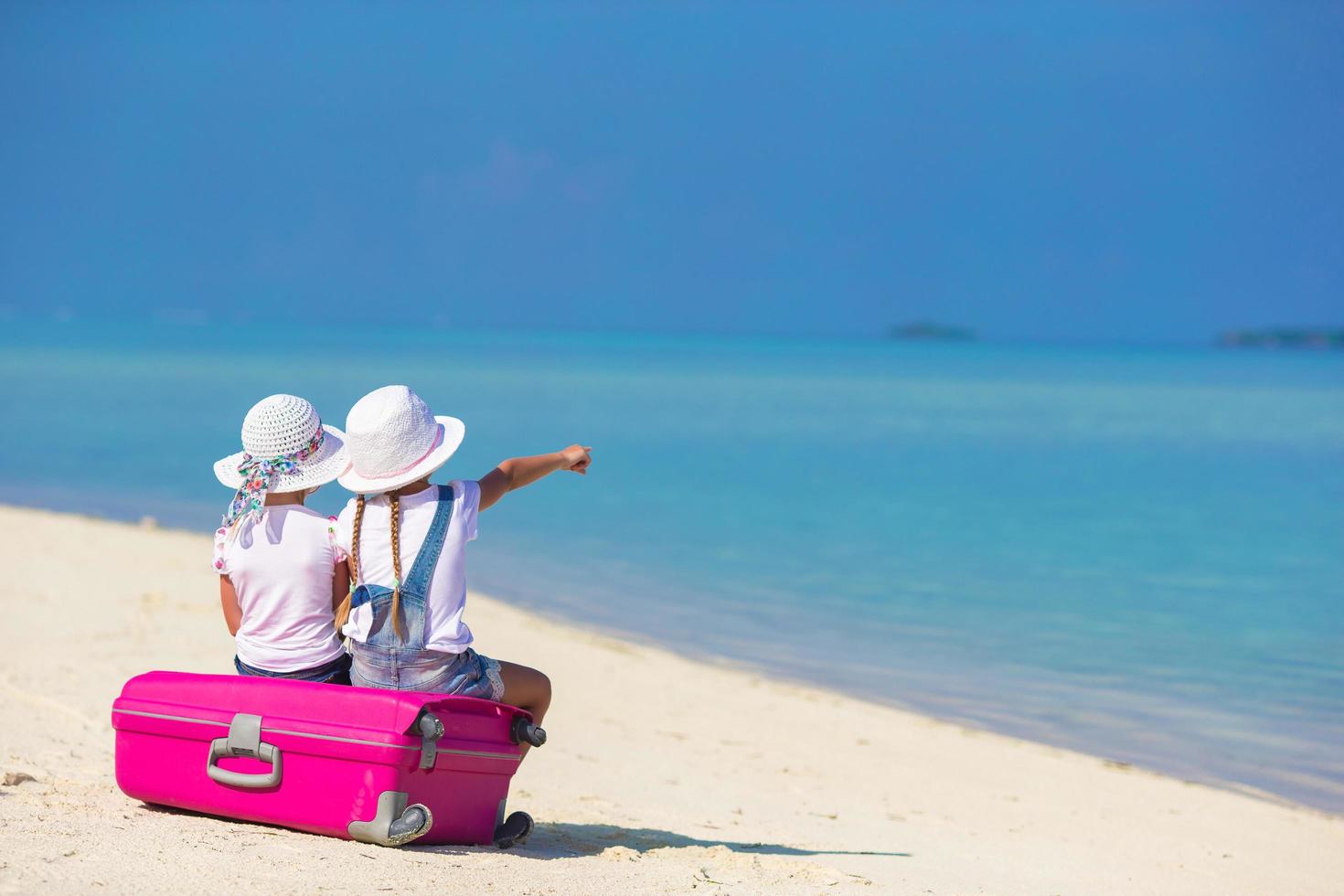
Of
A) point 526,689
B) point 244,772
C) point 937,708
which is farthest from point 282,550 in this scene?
point 937,708

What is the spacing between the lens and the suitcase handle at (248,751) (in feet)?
13.0

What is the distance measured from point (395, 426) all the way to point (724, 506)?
49.4 ft

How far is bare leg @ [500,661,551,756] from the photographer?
14.2ft

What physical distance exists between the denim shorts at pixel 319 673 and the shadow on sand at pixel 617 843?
2.60 feet

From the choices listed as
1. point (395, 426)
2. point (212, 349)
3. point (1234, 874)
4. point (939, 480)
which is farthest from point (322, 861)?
point (212, 349)

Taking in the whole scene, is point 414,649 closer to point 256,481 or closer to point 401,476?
point 401,476

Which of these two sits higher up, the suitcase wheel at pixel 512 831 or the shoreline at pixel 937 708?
the shoreline at pixel 937 708

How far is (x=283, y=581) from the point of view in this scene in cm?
417

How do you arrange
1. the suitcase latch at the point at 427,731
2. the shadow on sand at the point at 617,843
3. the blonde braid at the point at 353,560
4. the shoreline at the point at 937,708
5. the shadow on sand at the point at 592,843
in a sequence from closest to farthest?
the suitcase latch at the point at 427,731
the blonde braid at the point at 353,560
the shadow on sand at the point at 592,843
the shadow on sand at the point at 617,843
the shoreline at the point at 937,708

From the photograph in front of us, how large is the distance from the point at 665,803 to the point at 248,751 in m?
2.39

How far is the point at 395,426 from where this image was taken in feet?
13.3

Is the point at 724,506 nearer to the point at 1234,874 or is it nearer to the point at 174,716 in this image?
the point at 1234,874

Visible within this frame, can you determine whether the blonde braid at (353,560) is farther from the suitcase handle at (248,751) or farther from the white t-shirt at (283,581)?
the suitcase handle at (248,751)

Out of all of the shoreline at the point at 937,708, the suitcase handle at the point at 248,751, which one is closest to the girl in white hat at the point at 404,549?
the suitcase handle at the point at 248,751
